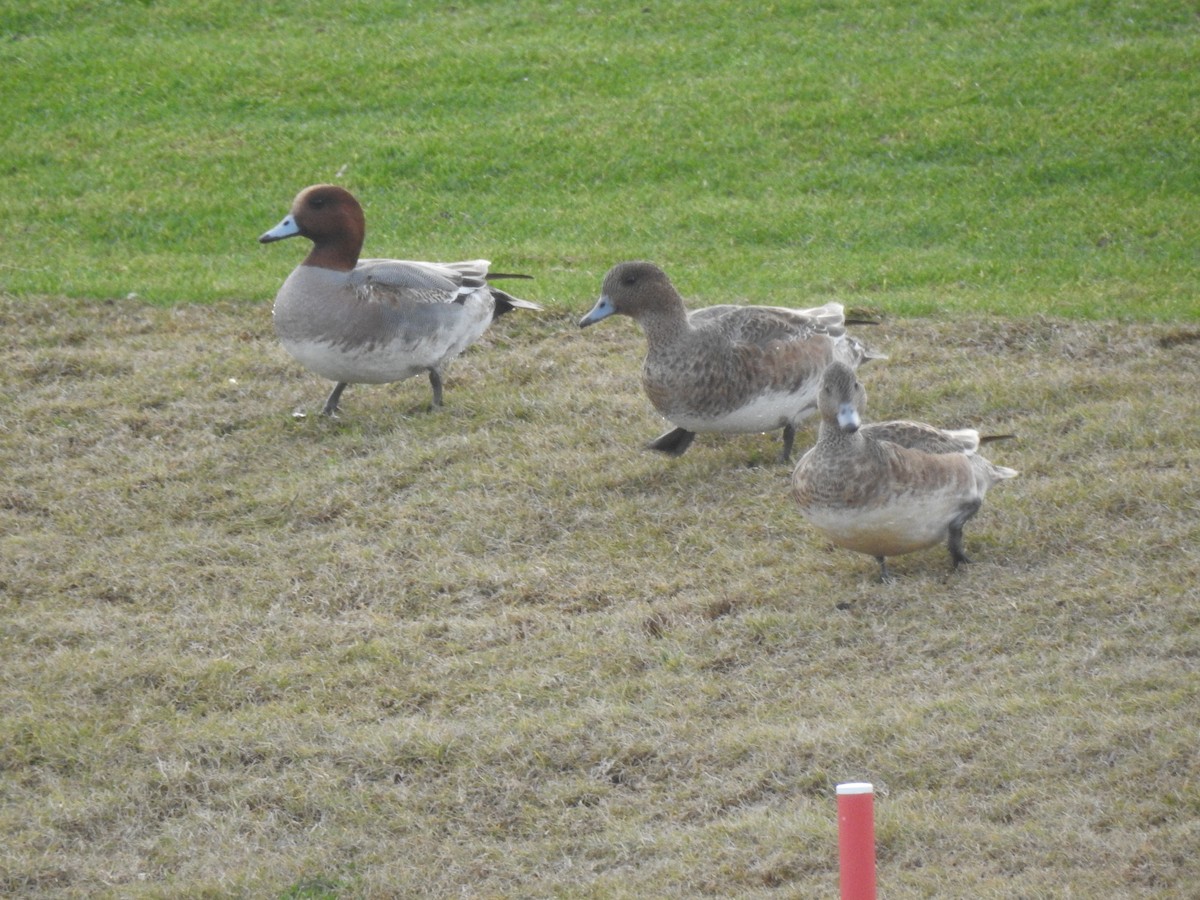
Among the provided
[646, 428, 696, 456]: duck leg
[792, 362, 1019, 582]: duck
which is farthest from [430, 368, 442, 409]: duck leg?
[792, 362, 1019, 582]: duck

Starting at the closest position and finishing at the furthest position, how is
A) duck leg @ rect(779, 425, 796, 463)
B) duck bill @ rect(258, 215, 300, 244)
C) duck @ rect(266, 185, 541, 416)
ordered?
1. duck leg @ rect(779, 425, 796, 463)
2. duck @ rect(266, 185, 541, 416)
3. duck bill @ rect(258, 215, 300, 244)

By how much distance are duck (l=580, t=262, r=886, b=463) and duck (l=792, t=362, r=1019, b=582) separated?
3.66ft

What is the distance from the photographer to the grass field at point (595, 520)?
4539mm

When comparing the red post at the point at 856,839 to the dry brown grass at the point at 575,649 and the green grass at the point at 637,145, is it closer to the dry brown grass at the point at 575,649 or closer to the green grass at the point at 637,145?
the dry brown grass at the point at 575,649

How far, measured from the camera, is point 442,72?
15125 millimetres

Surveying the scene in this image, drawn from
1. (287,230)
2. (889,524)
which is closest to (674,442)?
(889,524)

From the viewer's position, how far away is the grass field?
4.54 meters

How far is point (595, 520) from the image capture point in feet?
22.6

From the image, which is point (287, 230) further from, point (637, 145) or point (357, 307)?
point (637, 145)

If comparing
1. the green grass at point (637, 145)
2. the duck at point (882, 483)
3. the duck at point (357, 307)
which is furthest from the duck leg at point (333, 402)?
the duck at point (882, 483)

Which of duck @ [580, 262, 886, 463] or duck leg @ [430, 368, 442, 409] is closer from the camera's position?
duck @ [580, 262, 886, 463]

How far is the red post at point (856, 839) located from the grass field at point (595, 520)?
1.33 meters

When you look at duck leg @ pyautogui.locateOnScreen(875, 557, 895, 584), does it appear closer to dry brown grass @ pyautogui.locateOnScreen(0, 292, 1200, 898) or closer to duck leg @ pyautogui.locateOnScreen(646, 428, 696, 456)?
dry brown grass @ pyautogui.locateOnScreen(0, 292, 1200, 898)

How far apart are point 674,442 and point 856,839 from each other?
4856 mm
